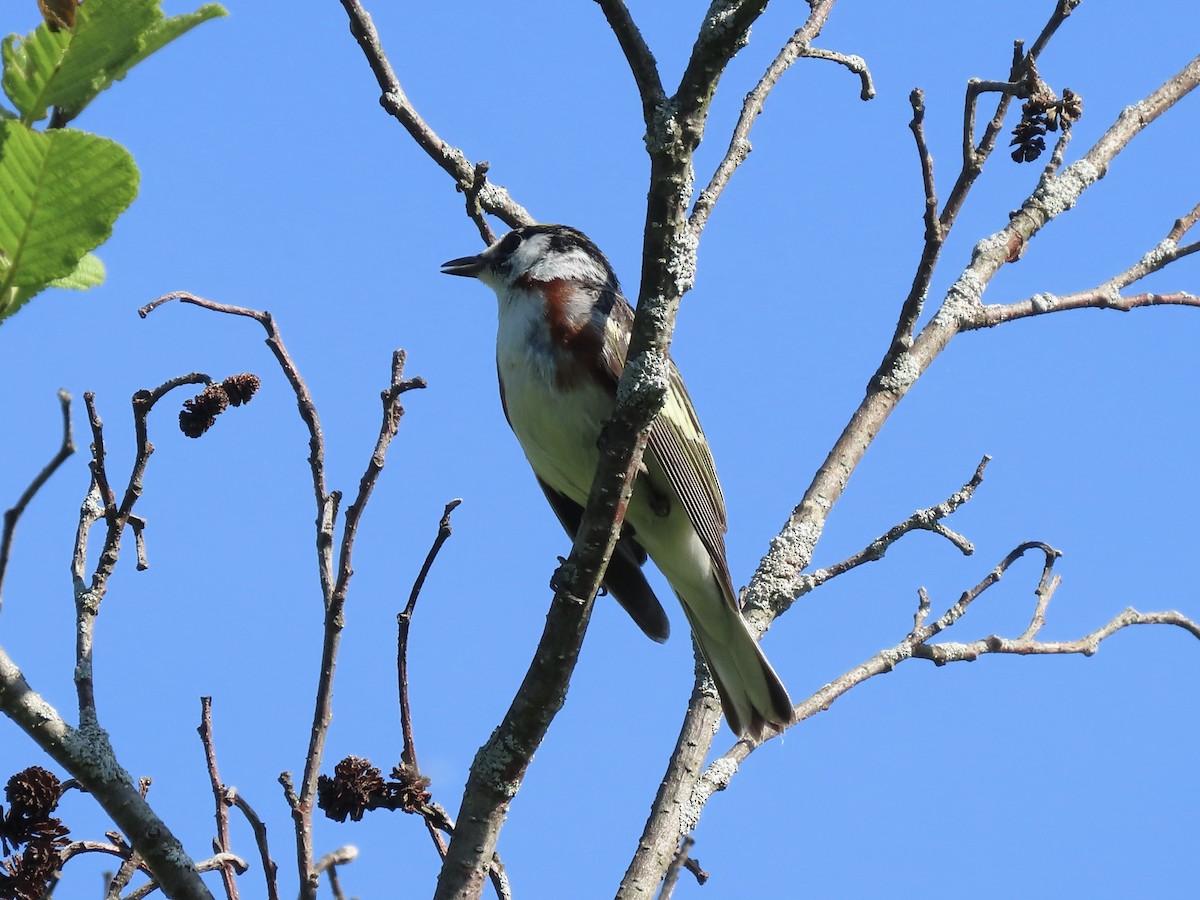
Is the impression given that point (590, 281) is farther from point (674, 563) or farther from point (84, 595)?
point (84, 595)

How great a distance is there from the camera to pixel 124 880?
243 centimetres

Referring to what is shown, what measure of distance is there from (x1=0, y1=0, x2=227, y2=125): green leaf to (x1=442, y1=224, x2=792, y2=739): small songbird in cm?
301

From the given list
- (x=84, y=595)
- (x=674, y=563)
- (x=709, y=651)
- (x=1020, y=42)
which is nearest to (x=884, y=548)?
(x=709, y=651)

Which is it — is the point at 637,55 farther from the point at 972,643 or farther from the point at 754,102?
the point at 972,643

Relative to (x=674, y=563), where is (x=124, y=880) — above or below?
below

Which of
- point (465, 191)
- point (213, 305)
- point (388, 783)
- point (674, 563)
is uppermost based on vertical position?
point (465, 191)

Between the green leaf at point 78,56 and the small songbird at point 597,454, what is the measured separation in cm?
301

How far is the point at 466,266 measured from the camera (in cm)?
543

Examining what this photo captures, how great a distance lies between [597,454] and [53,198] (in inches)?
130

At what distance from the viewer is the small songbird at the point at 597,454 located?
436 cm

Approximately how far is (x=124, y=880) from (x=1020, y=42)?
3.55 meters

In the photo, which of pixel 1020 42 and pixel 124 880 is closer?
pixel 124 880

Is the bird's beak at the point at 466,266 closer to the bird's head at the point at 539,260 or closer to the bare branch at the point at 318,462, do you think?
the bird's head at the point at 539,260

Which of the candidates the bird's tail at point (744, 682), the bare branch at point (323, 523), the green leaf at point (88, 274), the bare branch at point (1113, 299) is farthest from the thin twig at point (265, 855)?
the bare branch at point (1113, 299)
